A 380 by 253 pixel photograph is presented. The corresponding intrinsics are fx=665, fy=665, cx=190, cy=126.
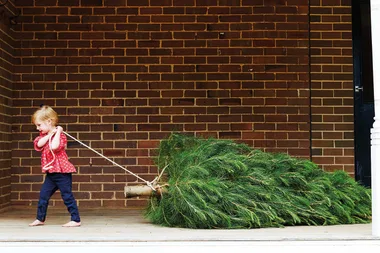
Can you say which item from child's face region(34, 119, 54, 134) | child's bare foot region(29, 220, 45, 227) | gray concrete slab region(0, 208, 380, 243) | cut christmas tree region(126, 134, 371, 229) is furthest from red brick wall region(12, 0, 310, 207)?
child's face region(34, 119, 54, 134)

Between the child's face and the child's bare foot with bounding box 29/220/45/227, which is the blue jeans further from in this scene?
the child's face

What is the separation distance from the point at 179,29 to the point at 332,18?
78.0 inches

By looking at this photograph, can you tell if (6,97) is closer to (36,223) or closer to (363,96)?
(36,223)

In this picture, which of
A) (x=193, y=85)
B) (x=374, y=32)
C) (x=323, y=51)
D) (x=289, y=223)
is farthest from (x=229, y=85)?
(x=374, y=32)

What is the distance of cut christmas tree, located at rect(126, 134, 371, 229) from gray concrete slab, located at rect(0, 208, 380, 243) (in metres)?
0.16

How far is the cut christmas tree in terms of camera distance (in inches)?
246

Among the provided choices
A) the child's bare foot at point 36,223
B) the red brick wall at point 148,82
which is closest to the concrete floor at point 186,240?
the child's bare foot at point 36,223

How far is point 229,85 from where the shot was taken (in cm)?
853

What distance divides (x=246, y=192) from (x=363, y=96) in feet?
9.82

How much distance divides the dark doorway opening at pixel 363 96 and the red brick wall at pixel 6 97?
174 inches

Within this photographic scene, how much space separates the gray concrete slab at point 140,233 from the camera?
5309 millimetres

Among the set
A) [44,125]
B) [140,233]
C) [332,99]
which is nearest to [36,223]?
[44,125]

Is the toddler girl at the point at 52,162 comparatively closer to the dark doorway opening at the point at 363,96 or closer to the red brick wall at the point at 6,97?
the red brick wall at the point at 6,97
